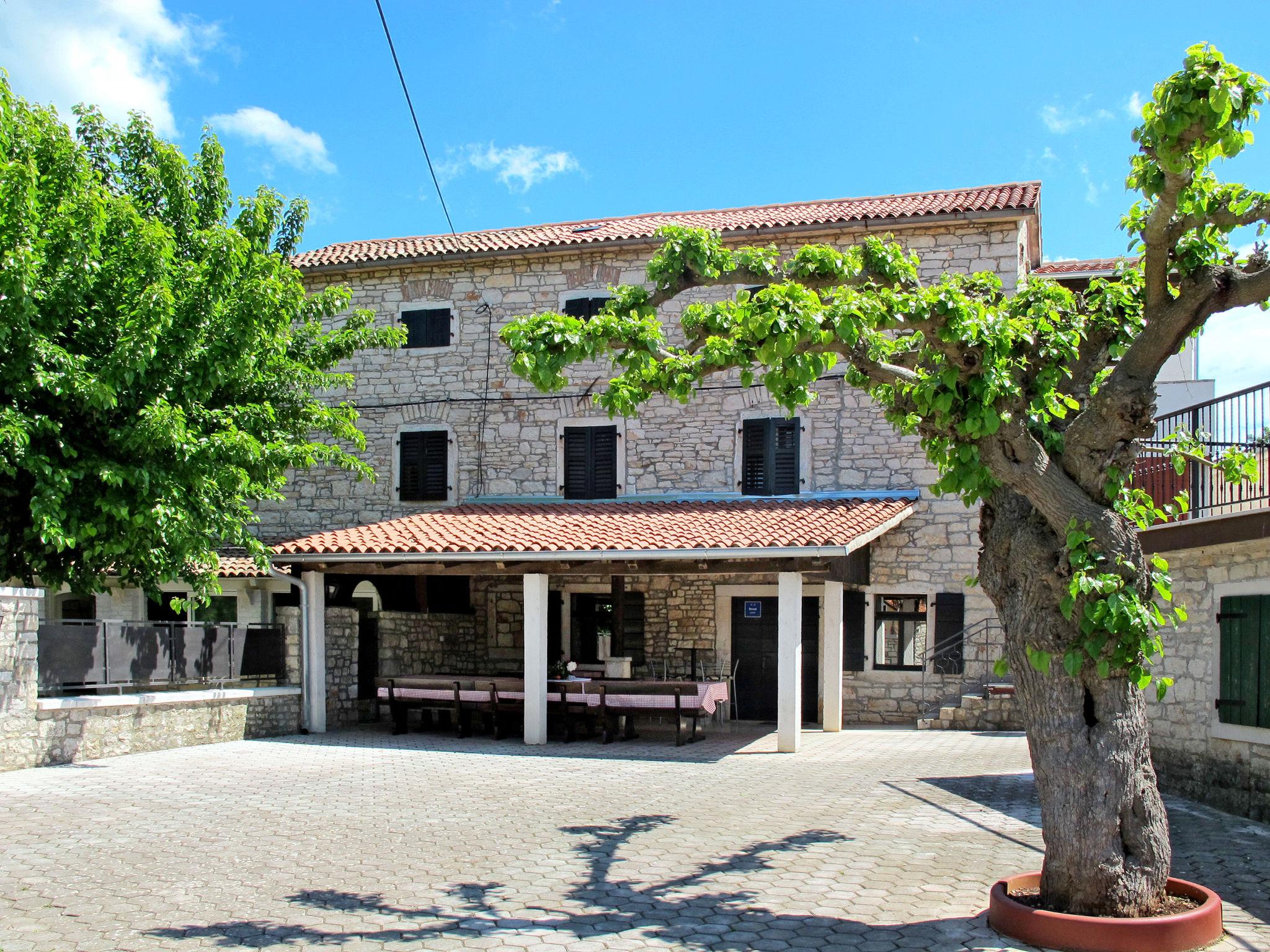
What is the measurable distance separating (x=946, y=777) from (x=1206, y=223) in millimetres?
6481

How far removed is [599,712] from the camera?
44.1ft

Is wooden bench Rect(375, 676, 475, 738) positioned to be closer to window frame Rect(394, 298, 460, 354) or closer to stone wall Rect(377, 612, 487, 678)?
stone wall Rect(377, 612, 487, 678)

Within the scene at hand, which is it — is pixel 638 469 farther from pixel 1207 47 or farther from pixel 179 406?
pixel 1207 47

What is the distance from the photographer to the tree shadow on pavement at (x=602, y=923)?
5.28 m

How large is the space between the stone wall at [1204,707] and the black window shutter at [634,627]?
8084mm

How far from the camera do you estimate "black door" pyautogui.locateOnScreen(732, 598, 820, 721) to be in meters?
16.5

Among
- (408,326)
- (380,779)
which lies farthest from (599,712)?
(408,326)

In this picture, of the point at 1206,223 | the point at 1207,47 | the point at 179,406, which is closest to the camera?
the point at 1207,47

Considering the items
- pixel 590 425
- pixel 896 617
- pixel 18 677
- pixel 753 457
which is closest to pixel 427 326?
pixel 590 425

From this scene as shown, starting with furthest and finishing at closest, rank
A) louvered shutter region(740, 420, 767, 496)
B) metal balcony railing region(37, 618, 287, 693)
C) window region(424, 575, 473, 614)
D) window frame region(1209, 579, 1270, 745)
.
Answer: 1. window region(424, 575, 473, 614)
2. louvered shutter region(740, 420, 767, 496)
3. metal balcony railing region(37, 618, 287, 693)
4. window frame region(1209, 579, 1270, 745)

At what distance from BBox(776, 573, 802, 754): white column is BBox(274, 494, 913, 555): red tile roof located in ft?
2.23

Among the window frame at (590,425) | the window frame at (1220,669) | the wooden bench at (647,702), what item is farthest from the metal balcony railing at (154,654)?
the window frame at (1220,669)

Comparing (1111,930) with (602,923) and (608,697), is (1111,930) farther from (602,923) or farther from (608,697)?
(608,697)

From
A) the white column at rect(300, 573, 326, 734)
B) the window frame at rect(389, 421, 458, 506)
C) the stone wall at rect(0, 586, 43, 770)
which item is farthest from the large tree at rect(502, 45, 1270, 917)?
the window frame at rect(389, 421, 458, 506)
